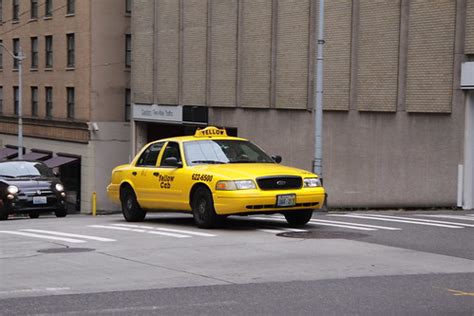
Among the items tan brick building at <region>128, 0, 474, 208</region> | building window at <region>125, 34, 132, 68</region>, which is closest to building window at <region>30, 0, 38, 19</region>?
building window at <region>125, 34, 132, 68</region>

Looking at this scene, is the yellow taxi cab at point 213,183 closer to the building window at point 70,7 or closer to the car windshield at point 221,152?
the car windshield at point 221,152

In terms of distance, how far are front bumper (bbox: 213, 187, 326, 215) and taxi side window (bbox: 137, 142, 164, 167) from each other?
2695 mm

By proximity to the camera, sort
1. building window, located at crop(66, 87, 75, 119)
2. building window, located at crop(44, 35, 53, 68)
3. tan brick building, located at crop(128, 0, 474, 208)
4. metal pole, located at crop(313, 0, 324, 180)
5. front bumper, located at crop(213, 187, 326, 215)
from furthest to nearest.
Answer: building window, located at crop(44, 35, 53, 68), building window, located at crop(66, 87, 75, 119), tan brick building, located at crop(128, 0, 474, 208), metal pole, located at crop(313, 0, 324, 180), front bumper, located at crop(213, 187, 326, 215)

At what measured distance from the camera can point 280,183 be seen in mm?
15094

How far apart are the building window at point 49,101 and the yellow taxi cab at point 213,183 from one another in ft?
118

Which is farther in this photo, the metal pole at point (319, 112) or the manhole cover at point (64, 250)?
the metal pole at point (319, 112)

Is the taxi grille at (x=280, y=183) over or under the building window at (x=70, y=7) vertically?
under

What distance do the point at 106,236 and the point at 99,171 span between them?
3320cm

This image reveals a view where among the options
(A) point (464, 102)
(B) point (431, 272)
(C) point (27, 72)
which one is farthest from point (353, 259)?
(C) point (27, 72)

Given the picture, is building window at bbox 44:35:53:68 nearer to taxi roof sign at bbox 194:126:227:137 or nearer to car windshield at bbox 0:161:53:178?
car windshield at bbox 0:161:53:178

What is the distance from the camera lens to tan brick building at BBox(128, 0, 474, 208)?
2627 centimetres

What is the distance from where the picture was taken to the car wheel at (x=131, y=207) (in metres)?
18.0

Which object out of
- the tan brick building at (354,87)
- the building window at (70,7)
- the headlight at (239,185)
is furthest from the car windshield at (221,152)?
the building window at (70,7)

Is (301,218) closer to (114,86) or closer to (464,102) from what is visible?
(464,102)
